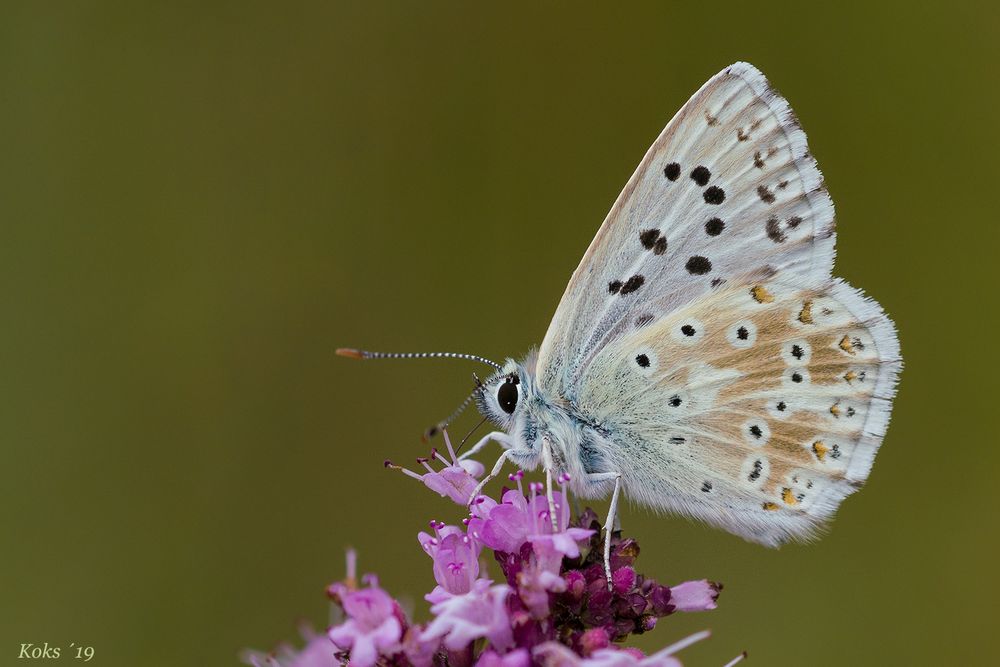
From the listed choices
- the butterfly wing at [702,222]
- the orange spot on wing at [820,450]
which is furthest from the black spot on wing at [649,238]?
the orange spot on wing at [820,450]

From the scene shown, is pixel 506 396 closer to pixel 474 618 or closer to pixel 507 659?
pixel 474 618

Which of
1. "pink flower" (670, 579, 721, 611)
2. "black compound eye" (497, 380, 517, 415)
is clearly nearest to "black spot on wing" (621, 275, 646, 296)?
"black compound eye" (497, 380, 517, 415)

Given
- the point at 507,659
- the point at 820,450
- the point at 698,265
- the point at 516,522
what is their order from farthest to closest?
the point at 698,265, the point at 820,450, the point at 516,522, the point at 507,659

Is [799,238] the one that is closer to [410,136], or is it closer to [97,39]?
[410,136]

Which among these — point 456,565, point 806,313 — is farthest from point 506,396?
point 806,313

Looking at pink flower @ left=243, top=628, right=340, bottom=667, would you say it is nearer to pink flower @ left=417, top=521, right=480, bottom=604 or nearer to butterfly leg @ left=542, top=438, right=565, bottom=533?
pink flower @ left=417, top=521, right=480, bottom=604

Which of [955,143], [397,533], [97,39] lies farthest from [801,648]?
[97,39]

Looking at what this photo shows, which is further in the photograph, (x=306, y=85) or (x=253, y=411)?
(x=306, y=85)
